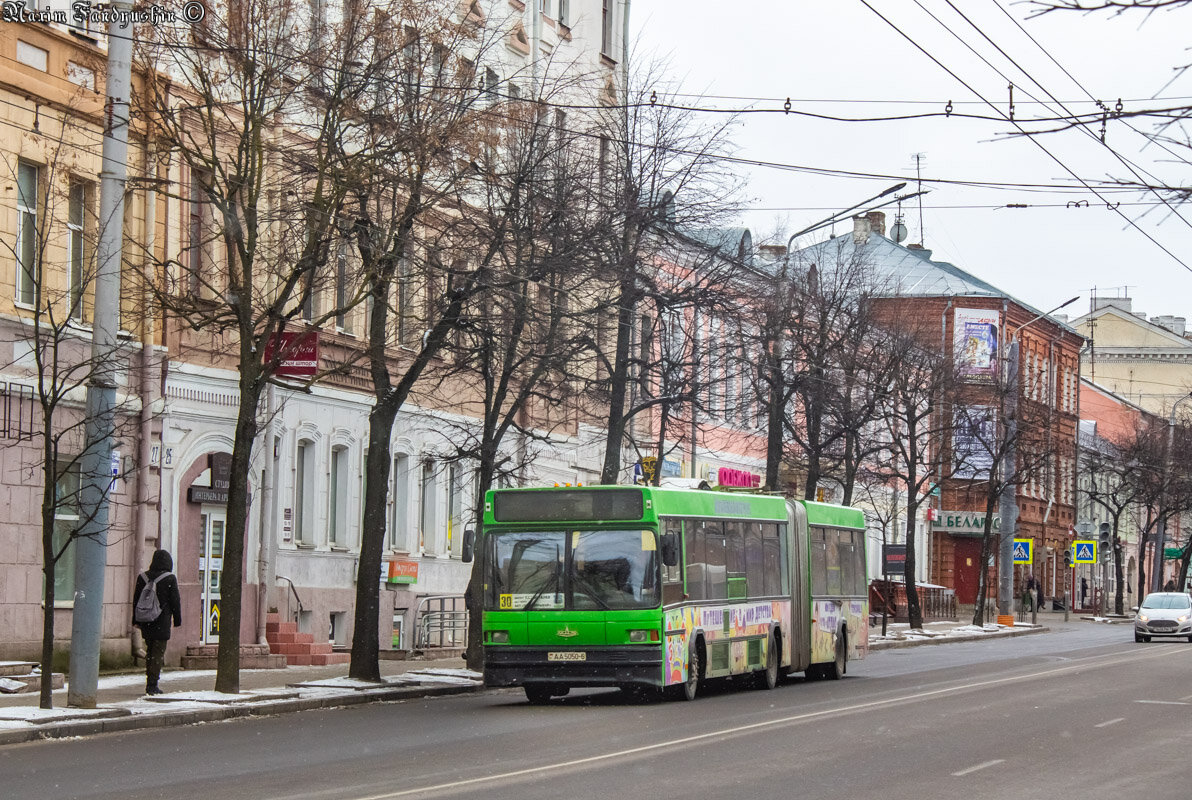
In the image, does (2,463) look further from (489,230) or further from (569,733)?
(569,733)

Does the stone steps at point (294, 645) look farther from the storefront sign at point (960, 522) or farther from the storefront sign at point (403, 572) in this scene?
the storefront sign at point (960, 522)

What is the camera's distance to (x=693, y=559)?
24938 mm

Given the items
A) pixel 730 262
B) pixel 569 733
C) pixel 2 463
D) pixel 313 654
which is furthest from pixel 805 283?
pixel 569 733

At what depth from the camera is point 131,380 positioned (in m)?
27.5

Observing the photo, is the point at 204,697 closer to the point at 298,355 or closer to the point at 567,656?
the point at 567,656

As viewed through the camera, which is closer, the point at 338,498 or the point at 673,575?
the point at 673,575

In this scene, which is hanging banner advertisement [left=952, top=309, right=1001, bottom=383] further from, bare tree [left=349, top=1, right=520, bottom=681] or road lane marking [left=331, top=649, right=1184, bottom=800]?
bare tree [left=349, top=1, right=520, bottom=681]

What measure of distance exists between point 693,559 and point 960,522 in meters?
58.4

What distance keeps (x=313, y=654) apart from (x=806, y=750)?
50.6ft

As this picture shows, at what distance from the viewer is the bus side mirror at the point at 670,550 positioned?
2373cm

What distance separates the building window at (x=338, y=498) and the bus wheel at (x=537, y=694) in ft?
34.3

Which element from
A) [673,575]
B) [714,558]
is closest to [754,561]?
[714,558]

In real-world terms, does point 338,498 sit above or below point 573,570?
above

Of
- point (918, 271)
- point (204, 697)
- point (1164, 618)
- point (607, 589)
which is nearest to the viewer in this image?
point (204, 697)
